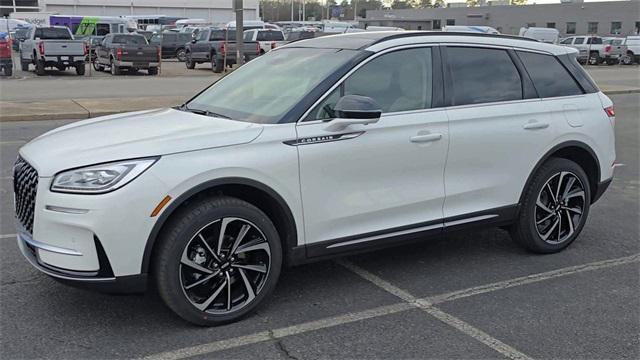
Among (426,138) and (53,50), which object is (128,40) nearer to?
(53,50)

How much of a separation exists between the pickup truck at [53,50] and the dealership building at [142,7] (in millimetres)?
52978

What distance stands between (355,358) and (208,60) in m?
27.4

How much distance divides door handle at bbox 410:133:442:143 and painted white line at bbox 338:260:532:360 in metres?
1.06

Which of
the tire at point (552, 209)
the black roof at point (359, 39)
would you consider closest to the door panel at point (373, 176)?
the black roof at point (359, 39)

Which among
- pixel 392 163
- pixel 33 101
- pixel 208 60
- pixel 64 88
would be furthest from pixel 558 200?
pixel 208 60

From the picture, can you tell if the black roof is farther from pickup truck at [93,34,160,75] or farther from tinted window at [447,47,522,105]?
pickup truck at [93,34,160,75]

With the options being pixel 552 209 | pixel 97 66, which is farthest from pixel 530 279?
pixel 97 66

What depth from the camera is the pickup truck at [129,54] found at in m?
24.8

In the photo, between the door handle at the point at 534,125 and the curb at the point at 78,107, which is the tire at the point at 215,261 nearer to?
the door handle at the point at 534,125

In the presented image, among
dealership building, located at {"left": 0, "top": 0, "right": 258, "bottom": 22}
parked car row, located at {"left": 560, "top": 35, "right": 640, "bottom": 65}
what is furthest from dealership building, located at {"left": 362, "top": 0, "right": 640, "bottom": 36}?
parked car row, located at {"left": 560, "top": 35, "right": 640, "bottom": 65}

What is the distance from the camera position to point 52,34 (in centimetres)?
2472

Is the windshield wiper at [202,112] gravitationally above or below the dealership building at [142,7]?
below

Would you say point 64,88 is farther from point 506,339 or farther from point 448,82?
point 506,339

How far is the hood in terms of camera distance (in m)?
3.49
